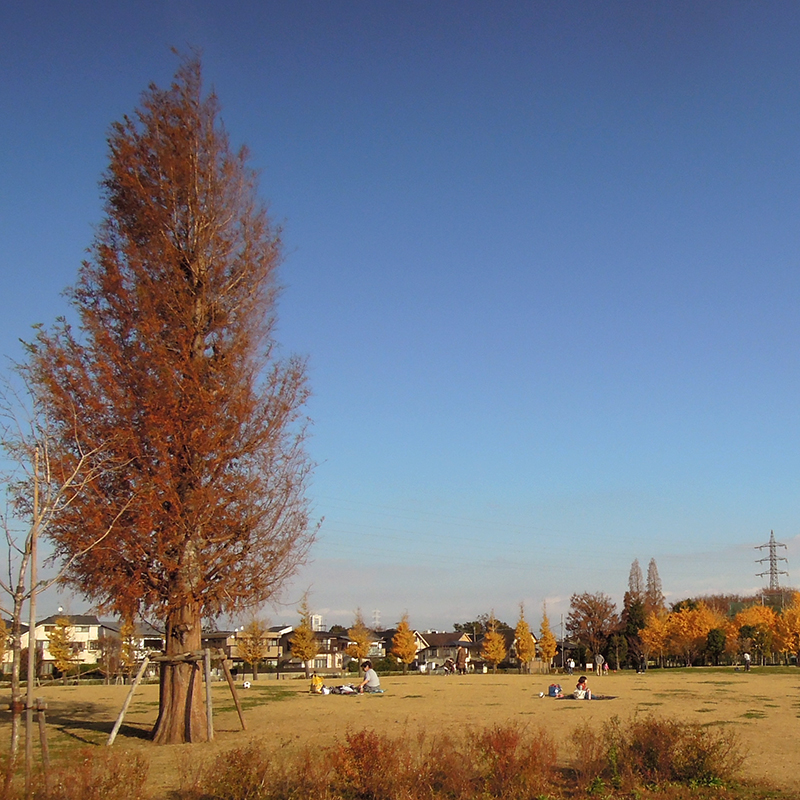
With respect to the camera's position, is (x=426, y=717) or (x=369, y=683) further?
(x=369, y=683)

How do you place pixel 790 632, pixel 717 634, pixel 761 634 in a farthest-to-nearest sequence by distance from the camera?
pixel 717 634, pixel 761 634, pixel 790 632

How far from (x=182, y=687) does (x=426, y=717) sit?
5.43 meters

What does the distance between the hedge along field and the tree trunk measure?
528mm

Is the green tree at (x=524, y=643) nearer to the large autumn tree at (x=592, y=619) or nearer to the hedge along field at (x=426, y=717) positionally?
the large autumn tree at (x=592, y=619)

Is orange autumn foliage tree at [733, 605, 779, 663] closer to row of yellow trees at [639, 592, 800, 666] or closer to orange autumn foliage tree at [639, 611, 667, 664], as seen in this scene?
row of yellow trees at [639, 592, 800, 666]

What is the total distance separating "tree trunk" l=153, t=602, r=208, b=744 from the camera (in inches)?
600

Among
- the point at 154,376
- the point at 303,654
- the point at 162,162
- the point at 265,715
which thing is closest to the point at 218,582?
the point at 154,376

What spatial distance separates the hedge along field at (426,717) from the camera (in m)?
12.3

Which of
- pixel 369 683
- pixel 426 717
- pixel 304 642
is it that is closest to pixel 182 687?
pixel 426 717

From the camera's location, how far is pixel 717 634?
61.2m

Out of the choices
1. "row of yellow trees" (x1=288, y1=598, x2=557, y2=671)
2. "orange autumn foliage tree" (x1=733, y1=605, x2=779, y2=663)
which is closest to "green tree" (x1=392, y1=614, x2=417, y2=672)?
"row of yellow trees" (x1=288, y1=598, x2=557, y2=671)

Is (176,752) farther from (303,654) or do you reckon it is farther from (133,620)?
(303,654)

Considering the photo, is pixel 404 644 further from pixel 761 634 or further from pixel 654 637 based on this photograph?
pixel 761 634

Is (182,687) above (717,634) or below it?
above
